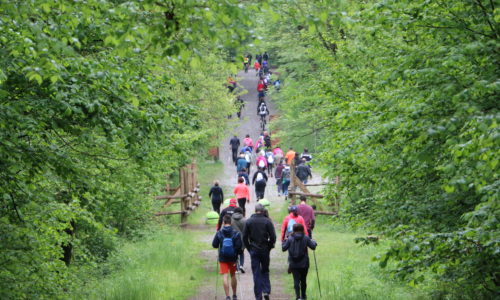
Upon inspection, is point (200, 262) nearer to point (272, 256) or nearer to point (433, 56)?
point (272, 256)

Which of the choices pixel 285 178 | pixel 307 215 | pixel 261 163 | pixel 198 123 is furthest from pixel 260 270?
pixel 261 163

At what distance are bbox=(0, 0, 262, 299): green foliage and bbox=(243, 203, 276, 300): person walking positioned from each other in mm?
3047

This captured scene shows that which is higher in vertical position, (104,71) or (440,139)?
(104,71)

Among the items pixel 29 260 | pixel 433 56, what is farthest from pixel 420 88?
pixel 29 260

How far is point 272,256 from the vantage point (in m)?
20.1

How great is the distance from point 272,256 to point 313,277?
407 centimetres

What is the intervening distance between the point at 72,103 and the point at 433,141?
439 cm

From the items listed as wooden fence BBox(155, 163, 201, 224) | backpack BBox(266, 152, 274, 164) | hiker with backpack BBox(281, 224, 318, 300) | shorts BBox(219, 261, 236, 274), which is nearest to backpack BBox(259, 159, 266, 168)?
backpack BBox(266, 152, 274, 164)

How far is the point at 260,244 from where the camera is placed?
13438 mm

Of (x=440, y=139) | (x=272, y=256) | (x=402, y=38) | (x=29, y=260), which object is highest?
(x=402, y=38)

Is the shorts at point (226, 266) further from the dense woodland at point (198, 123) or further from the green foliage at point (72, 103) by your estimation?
the green foliage at point (72, 103)

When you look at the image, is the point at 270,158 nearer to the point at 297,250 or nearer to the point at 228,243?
the point at 228,243

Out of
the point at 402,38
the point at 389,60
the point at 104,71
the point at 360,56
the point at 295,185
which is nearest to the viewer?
the point at 104,71

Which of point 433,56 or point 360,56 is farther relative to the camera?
point 360,56
